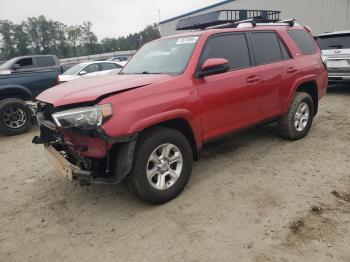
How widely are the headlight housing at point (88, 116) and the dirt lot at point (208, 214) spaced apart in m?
1.08

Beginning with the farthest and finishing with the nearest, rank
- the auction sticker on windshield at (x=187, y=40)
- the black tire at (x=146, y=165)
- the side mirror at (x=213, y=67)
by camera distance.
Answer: the auction sticker on windshield at (x=187, y=40) < the side mirror at (x=213, y=67) < the black tire at (x=146, y=165)

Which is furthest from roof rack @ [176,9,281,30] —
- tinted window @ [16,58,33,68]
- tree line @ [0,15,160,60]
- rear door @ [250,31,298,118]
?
tree line @ [0,15,160,60]

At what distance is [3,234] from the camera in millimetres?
3574

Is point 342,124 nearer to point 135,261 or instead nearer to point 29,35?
point 135,261

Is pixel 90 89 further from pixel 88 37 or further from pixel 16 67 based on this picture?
pixel 88 37

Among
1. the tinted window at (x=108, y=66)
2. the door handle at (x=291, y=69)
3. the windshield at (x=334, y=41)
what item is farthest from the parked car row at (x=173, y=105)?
the tinted window at (x=108, y=66)

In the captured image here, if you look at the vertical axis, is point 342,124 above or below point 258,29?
below

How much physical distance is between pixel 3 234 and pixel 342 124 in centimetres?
592

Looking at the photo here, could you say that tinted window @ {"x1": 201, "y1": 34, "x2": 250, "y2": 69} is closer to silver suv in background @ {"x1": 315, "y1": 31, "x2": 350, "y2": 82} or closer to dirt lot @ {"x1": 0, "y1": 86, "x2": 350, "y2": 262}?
dirt lot @ {"x1": 0, "y1": 86, "x2": 350, "y2": 262}

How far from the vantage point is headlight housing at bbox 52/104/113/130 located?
10.7ft

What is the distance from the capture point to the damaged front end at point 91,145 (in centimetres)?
328

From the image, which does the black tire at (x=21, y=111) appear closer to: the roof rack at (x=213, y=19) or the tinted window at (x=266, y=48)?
the roof rack at (x=213, y=19)

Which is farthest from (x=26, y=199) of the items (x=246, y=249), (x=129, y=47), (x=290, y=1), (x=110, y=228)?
(x=129, y=47)

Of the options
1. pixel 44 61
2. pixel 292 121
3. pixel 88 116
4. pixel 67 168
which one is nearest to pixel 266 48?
pixel 292 121
